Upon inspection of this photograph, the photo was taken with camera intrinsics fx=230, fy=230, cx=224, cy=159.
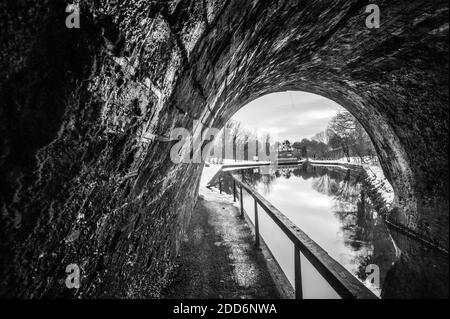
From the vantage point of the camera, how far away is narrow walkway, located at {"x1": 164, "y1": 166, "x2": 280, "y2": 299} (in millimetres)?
2877

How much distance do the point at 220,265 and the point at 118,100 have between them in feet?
10.3

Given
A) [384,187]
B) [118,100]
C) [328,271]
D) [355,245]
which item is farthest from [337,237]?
[118,100]

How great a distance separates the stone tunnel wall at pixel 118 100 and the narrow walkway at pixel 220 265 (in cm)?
48

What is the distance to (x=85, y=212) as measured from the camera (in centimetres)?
110

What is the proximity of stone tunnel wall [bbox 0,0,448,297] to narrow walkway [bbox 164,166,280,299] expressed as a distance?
48 cm

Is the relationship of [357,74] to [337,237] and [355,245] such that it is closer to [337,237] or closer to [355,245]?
[355,245]

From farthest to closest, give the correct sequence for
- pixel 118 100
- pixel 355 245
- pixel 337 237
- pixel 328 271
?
pixel 337 237 < pixel 355 245 < pixel 328 271 < pixel 118 100

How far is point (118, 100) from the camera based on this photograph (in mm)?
1046

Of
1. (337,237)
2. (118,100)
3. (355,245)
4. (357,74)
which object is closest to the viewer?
(118,100)

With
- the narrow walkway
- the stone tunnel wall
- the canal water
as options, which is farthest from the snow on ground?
the stone tunnel wall

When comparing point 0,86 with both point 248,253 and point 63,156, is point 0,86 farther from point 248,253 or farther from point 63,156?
point 248,253

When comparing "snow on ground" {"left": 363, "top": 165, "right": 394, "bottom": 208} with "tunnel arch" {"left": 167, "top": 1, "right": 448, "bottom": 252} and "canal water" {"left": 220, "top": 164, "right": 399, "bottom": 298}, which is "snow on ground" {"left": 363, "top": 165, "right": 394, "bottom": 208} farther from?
"tunnel arch" {"left": 167, "top": 1, "right": 448, "bottom": 252}

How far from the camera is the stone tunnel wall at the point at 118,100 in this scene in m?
0.76
